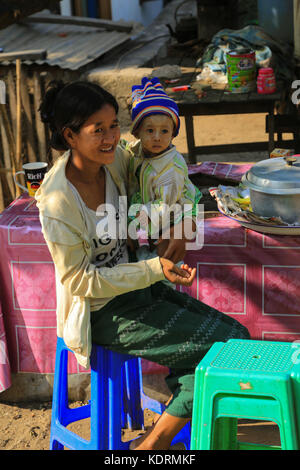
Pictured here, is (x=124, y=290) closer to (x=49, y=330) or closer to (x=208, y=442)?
(x=208, y=442)

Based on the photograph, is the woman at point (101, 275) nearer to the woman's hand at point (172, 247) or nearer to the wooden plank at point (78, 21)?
the woman's hand at point (172, 247)

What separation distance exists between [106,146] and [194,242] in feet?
2.48

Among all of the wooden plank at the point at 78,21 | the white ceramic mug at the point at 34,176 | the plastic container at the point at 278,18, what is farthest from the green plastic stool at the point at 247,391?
the wooden plank at the point at 78,21

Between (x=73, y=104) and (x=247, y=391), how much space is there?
1059 mm

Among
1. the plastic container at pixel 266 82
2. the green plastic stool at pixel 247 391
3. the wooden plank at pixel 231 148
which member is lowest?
the wooden plank at pixel 231 148

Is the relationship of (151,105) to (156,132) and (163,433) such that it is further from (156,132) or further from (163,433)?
(163,433)

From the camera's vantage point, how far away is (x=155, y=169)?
2.38m

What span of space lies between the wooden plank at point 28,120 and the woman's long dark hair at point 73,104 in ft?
9.94

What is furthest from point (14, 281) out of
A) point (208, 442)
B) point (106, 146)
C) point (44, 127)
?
point (44, 127)

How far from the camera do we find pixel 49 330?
2.94 metres

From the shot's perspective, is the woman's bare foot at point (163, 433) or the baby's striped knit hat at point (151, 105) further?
the baby's striped knit hat at point (151, 105)

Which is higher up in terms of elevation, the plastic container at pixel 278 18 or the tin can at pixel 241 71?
the plastic container at pixel 278 18

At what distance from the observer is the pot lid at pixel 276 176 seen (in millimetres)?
2488

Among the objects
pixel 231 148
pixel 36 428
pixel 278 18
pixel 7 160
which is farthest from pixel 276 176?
pixel 278 18
